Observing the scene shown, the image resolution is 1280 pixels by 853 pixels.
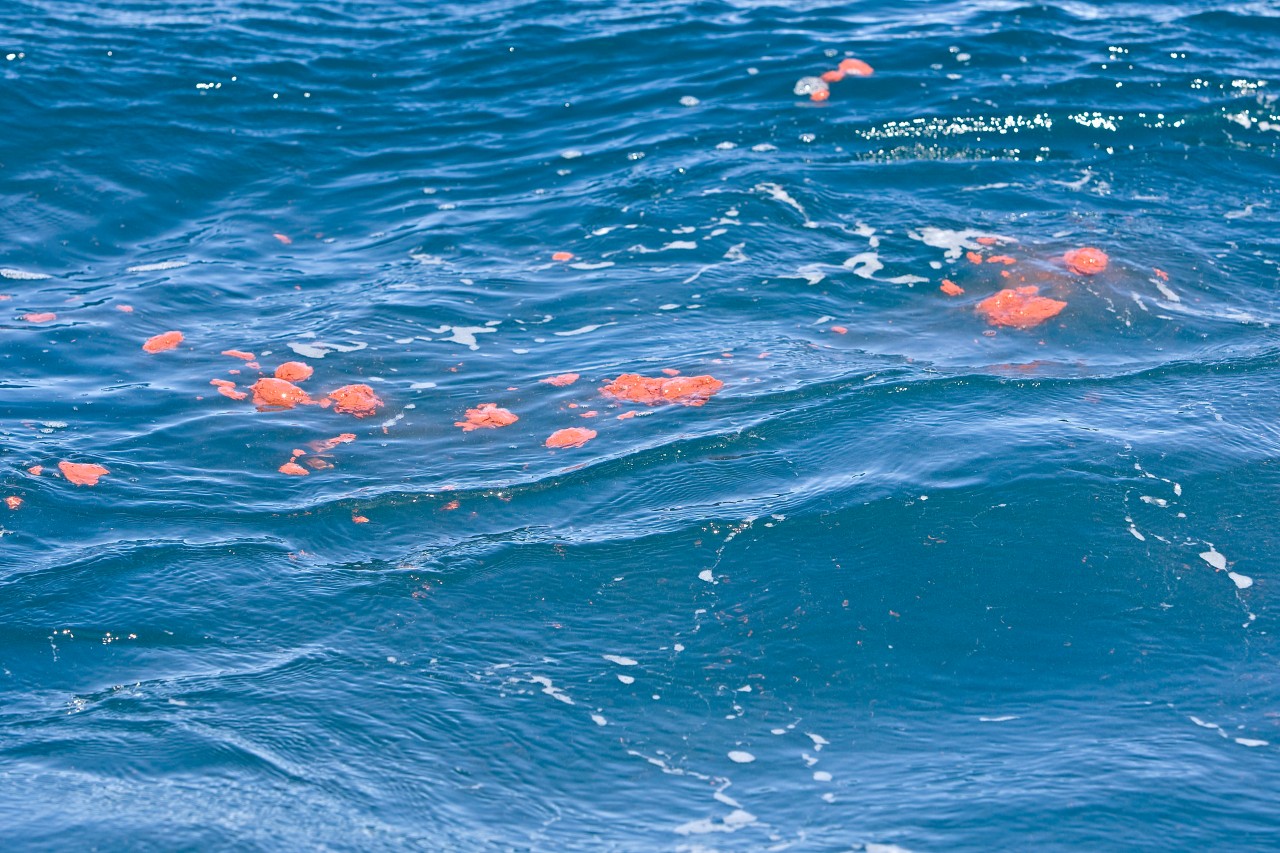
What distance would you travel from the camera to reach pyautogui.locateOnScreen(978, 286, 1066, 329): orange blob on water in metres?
9.16

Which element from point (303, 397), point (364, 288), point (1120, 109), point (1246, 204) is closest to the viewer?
point (303, 397)

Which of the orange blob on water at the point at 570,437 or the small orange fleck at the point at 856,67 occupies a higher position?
the small orange fleck at the point at 856,67

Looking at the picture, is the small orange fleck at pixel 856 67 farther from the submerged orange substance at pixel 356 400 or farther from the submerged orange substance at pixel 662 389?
the submerged orange substance at pixel 356 400

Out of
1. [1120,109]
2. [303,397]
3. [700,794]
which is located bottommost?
[700,794]

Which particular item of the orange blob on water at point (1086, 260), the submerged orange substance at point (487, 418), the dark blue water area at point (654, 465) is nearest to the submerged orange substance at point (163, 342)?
the dark blue water area at point (654, 465)

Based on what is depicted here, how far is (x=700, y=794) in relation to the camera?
5488 millimetres

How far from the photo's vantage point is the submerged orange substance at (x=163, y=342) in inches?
366

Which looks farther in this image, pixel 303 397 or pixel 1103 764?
pixel 303 397

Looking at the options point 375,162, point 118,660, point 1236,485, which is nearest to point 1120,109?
point 1236,485

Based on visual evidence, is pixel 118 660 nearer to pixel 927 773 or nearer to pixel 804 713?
pixel 804 713

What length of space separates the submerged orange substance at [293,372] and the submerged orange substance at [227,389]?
0.31 metres

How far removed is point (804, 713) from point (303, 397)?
443 cm

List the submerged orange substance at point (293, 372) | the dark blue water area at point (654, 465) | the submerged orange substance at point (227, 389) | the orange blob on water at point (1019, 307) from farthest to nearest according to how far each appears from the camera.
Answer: the orange blob on water at point (1019, 307) < the submerged orange substance at point (293, 372) < the submerged orange substance at point (227, 389) < the dark blue water area at point (654, 465)

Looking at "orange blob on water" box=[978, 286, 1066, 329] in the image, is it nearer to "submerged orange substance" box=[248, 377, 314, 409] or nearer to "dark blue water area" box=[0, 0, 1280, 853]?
"dark blue water area" box=[0, 0, 1280, 853]
